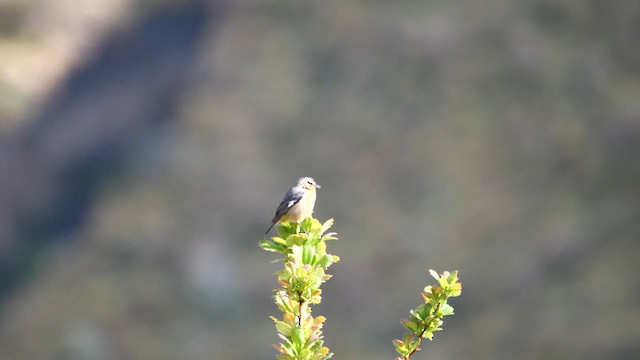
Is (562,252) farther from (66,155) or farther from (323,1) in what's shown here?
(66,155)

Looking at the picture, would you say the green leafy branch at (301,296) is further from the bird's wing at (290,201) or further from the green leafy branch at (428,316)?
the bird's wing at (290,201)

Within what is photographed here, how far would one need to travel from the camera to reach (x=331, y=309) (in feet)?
91.5

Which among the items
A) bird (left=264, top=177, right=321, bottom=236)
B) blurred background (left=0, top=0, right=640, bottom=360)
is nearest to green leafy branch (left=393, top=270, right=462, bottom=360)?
bird (left=264, top=177, right=321, bottom=236)

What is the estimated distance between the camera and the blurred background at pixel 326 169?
27.0 m

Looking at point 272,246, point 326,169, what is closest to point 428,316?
point 272,246

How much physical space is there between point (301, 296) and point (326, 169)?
2602 centimetres

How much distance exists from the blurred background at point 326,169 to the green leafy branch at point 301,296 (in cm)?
2054

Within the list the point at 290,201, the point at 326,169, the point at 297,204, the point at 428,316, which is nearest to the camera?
the point at 428,316

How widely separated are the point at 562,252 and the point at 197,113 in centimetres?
1344

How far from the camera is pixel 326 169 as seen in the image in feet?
101

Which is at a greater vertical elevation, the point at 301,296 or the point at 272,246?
the point at 272,246

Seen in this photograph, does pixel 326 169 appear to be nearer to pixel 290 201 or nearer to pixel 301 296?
pixel 290 201

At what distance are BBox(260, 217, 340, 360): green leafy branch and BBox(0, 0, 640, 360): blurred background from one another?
20.5 metres

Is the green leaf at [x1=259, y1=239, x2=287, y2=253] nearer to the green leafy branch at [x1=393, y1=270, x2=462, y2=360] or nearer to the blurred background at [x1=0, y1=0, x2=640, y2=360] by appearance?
the green leafy branch at [x1=393, y1=270, x2=462, y2=360]
